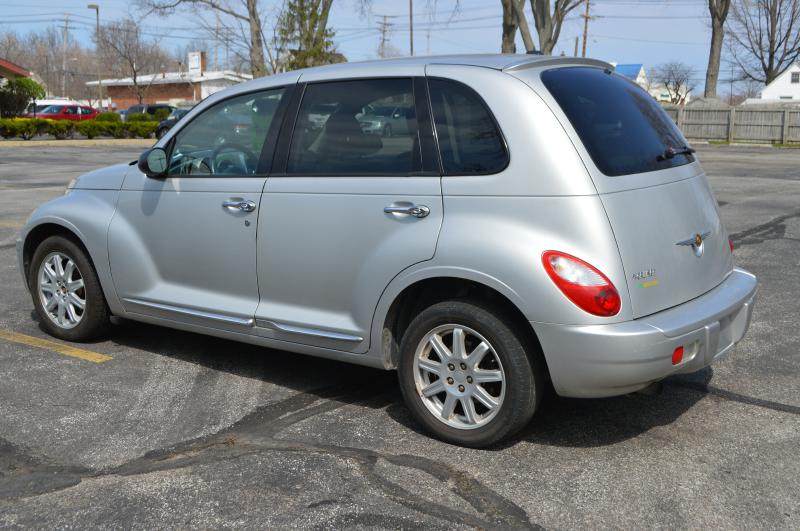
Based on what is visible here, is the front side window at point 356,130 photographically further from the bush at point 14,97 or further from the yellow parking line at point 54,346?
the bush at point 14,97

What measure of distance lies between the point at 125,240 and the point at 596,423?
303 cm

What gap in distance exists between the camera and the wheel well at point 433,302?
398cm

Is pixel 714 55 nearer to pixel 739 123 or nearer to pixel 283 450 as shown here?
pixel 739 123

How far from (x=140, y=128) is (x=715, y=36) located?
2696cm

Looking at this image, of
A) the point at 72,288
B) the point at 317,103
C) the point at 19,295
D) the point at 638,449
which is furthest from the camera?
the point at 19,295

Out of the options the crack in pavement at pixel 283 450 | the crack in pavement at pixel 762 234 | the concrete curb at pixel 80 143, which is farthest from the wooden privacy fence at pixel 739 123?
the crack in pavement at pixel 283 450

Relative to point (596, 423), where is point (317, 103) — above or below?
above

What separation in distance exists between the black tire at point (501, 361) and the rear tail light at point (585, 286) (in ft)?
1.10

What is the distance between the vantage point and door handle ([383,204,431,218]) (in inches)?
164

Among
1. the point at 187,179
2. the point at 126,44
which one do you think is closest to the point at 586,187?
the point at 187,179

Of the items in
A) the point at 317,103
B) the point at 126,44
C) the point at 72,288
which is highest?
the point at 126,44

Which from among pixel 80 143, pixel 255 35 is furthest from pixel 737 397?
pixel 80 143

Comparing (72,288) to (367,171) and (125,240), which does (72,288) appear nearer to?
(125,240)

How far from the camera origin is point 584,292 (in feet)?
12.2
